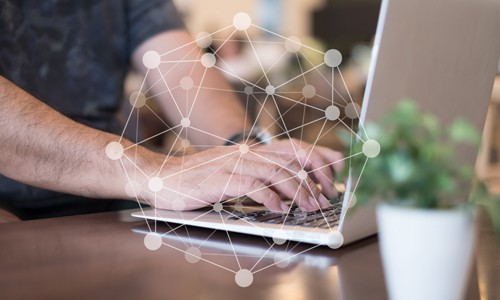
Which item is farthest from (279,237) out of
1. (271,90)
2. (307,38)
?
(307,38)

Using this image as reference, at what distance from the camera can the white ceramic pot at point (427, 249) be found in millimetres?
383

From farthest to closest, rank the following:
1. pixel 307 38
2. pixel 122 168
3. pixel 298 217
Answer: pixel 307 38 < pixel 122 168 < pixel 298 217

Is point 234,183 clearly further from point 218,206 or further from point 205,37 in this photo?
point 205,37

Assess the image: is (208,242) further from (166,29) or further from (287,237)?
(166,29)

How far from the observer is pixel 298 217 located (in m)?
0.83

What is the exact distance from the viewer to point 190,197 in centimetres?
88

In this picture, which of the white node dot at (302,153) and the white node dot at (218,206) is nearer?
the white node dot at (218,206)

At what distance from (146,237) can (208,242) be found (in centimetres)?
9

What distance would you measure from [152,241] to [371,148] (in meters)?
0.41

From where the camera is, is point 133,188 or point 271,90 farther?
point 133,188

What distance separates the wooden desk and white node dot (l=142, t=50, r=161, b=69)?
729mm

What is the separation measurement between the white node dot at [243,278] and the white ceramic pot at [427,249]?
0.61 ft

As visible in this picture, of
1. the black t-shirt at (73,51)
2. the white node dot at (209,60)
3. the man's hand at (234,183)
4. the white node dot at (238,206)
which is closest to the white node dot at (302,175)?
the man's hand at (234,183)

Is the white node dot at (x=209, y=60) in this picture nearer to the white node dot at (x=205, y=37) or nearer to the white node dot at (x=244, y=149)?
the white node dot at (x=205, y=37)
